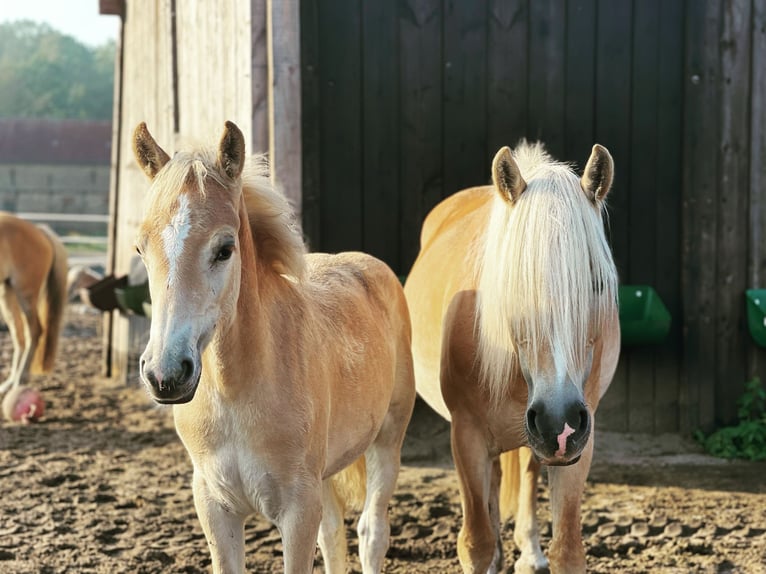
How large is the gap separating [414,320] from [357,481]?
883 mm

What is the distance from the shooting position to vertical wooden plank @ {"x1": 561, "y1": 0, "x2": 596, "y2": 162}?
584cm

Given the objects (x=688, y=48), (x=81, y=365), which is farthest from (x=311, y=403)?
(x=81, y=365)

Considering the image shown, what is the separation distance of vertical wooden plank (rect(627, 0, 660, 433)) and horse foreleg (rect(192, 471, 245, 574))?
12.4 feet

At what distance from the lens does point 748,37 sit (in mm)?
5750

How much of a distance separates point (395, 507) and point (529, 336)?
7.36 ft

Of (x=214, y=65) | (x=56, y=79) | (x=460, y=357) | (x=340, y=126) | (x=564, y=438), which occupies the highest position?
(x=56, y=79)

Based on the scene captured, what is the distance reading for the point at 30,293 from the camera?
832 cm

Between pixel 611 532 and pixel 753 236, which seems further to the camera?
pixel 753 236

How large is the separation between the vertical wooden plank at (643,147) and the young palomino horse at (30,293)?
4.98 meters

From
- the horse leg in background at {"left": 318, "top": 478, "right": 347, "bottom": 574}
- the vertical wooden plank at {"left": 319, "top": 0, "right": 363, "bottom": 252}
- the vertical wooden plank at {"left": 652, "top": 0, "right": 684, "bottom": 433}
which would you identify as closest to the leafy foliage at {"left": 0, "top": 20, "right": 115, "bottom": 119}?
the vertical wooden plank at {"left": 319, "top": 0, "right": 363, "bottom": 252}

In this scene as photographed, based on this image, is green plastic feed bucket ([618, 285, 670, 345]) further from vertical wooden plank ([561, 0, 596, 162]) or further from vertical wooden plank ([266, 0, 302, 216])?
vertical wooden plank ([266, 0, 302, 216])

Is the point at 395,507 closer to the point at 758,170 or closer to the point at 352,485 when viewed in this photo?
the point at 352,485

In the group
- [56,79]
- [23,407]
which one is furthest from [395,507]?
[56,79]

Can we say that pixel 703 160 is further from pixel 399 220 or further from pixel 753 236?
pixel 399 220
